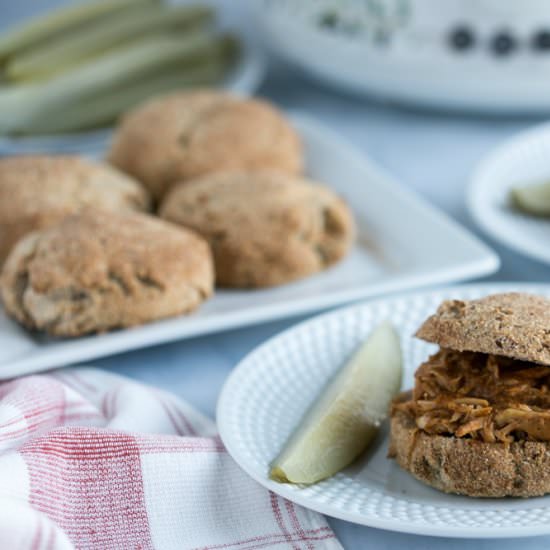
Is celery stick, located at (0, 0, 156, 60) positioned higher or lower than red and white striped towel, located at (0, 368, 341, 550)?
higher

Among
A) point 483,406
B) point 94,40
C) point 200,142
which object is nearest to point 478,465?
point 483,406

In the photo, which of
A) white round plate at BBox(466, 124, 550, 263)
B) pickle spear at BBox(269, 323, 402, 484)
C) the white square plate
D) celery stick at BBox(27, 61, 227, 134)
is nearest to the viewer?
pickle spear at BBox(269, 323, 402, 484)

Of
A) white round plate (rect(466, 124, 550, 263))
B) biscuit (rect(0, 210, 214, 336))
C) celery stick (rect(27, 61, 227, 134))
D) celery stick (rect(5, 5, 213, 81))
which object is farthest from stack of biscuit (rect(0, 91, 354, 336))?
celery stick (rect(5, 5, 213, 81))

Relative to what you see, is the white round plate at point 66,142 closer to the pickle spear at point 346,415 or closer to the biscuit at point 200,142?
the biscuit at point 200,142

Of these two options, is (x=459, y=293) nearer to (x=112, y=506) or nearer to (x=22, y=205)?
(x=112, y=506)

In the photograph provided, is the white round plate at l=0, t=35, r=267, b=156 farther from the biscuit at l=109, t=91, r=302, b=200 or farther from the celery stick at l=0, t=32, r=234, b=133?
the biscuit at l=109, t=91, r=302, b=200

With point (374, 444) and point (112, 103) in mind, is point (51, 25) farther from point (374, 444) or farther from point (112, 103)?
point (374, 444)
